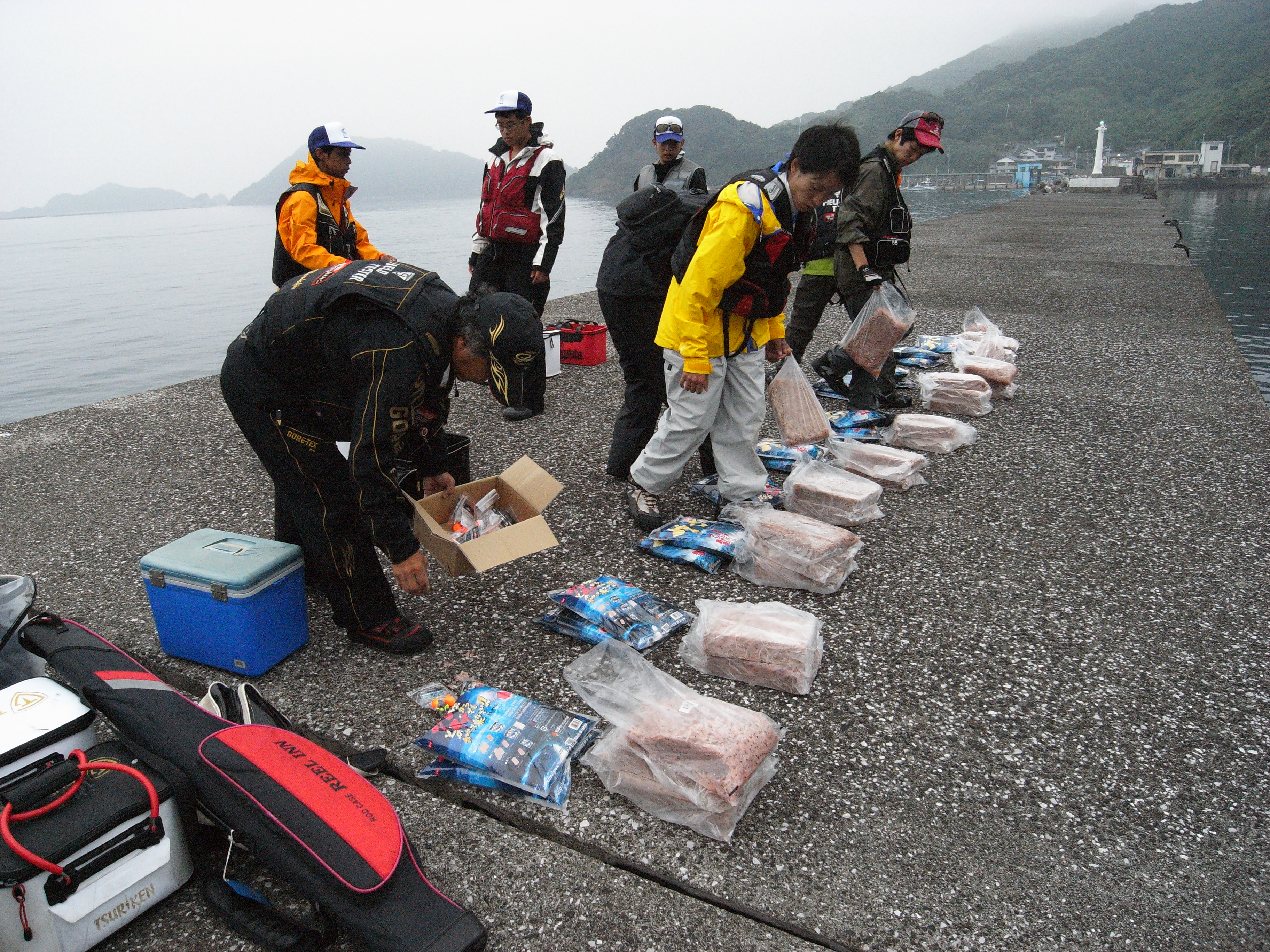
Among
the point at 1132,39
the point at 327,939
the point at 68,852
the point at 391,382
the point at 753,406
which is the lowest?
the point at 327,939

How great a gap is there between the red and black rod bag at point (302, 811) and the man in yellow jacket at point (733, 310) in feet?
6.39

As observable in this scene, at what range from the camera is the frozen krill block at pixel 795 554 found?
9.61 ft

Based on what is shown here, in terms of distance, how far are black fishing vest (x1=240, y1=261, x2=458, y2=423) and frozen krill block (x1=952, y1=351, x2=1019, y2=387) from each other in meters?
4.32

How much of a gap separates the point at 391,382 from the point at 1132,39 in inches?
7303

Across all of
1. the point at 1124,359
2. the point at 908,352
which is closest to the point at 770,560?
the point at 908,352

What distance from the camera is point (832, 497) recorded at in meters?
3.47

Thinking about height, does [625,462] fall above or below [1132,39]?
below

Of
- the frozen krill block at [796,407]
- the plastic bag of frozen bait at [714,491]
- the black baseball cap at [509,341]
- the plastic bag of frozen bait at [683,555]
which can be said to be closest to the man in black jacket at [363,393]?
the black baseball cap at [509,341]

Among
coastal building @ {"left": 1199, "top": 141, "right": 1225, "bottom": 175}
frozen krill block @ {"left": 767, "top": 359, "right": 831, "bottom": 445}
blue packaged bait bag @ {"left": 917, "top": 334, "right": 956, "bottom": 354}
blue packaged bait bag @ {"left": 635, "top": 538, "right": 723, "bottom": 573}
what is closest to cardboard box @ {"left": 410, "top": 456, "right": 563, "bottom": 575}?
blue packaged bait bag @ {"left": 635, "top": 538, "right": 723, "bottom": 573}

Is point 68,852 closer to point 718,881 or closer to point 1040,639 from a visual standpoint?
point 718,881

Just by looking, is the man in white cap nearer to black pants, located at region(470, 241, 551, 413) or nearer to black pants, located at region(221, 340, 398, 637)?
black pants, located at region(470, 241, 551, 413)

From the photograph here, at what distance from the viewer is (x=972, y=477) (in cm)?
409

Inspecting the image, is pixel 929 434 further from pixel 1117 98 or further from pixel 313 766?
pixel 1117 98

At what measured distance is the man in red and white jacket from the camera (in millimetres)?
4633
